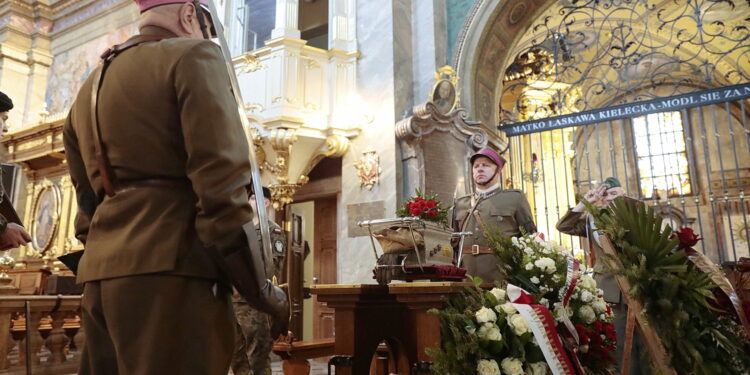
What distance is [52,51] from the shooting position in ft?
41.6

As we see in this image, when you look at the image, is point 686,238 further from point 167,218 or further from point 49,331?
point 49,331

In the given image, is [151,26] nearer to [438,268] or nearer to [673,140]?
[438,268]

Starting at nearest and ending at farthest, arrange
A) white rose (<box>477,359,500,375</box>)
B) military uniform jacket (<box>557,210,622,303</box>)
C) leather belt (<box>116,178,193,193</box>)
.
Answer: leather belt (<box>116,178,193,193</box>) < white rose (<box>477,359,500,375</box>) < military uniform jacket (<box>557,210,622,303</box>)

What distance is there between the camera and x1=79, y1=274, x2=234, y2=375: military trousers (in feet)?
4.19

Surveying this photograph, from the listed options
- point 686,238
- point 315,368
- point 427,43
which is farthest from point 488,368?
point 427,43

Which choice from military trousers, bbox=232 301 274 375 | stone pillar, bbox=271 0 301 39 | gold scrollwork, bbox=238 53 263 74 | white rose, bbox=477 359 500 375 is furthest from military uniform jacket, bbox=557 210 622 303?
gold scrollwork, bbox=238 53 263 74

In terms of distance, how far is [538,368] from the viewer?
2193 mm

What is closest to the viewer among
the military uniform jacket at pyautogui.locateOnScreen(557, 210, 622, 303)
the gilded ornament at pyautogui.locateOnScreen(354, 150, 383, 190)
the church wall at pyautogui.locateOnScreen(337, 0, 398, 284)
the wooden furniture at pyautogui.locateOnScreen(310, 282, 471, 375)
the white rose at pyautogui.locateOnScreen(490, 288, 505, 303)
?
the white rose at pyautogui.locateOnScreen(490, 288, 505, 303)

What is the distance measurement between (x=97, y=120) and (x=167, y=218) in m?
0.39

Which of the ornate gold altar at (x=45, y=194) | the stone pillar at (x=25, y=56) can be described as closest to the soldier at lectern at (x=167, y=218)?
the ornate gold altar at (x=45, y=194)

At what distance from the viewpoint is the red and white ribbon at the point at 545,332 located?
2.12 meters

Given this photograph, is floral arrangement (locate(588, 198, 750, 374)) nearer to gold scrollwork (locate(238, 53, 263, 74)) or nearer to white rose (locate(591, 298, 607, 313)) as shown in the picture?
white rose (locate(591, 298, 607, 313))

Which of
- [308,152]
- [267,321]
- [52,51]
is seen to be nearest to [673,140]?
→ [308,152]

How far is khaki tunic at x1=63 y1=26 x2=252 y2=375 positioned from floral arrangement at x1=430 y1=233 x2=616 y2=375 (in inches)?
45.0
